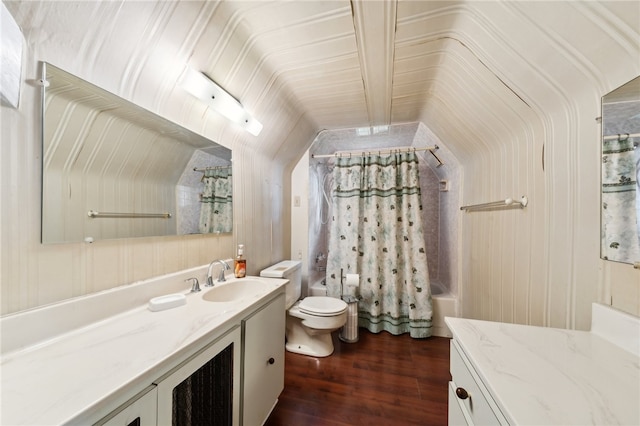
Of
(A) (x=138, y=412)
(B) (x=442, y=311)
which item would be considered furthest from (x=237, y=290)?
(B) (x=442, y=311)

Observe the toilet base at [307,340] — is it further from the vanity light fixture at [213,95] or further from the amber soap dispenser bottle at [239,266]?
the vanity light fixture at [213,95]

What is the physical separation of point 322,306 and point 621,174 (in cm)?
192

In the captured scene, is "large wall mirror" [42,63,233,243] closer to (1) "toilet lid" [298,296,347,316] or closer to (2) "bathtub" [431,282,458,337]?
(1) "toilet lid" [298,296,347,316]

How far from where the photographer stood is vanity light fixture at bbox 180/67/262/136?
1.07 meters

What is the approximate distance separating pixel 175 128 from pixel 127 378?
1.11 m

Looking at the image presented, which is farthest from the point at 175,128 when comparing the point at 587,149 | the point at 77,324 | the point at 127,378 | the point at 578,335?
the point at 578,335

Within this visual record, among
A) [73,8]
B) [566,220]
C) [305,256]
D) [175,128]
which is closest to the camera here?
[73,8]

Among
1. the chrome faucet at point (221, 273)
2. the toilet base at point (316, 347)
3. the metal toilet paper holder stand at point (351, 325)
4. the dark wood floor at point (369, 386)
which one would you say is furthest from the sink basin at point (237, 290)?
the metal toilet paper holder stand at point (351, 325)

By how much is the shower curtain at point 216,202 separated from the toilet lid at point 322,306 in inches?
37.2

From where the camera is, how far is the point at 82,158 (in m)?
0.84

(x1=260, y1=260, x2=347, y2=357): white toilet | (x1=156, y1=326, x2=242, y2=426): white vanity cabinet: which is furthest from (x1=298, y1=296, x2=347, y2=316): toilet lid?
(x1=156, y1=326, x2=242, y2=426): white vanity cabinet

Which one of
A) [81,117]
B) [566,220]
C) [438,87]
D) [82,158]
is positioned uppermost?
[438,87]

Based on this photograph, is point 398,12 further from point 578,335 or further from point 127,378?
point 127,378

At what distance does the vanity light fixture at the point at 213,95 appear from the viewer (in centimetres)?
107
